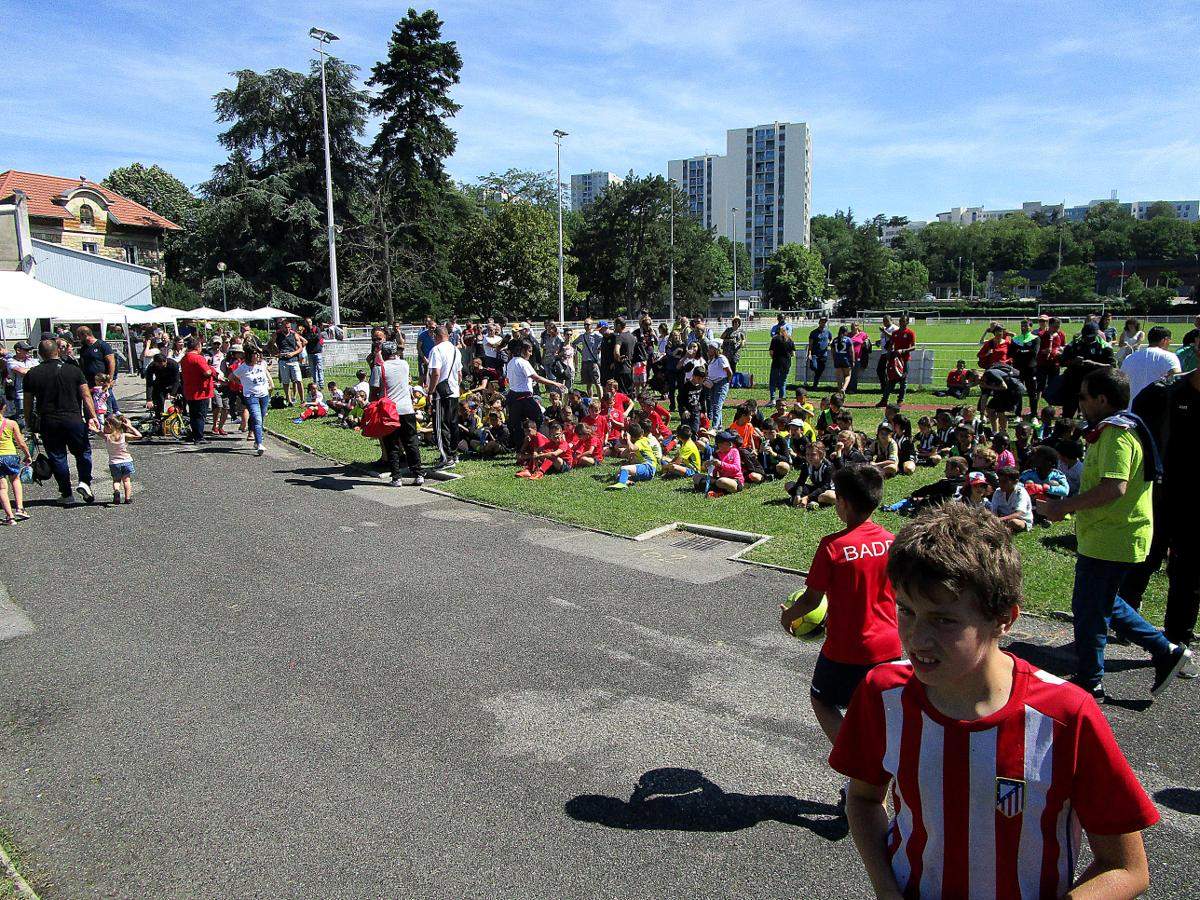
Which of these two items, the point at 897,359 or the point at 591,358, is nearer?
the point at 897,359

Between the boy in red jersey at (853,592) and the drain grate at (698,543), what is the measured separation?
5.09 meters

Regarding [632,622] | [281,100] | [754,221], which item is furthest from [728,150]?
[632,622]

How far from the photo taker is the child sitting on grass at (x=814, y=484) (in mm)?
10023

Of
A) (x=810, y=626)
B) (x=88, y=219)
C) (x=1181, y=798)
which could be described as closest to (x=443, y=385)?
(x=810, y=626)

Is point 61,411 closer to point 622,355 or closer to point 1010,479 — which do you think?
point 622,355

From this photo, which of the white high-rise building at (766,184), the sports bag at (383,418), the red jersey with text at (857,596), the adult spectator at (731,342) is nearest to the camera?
the red jersey with text at (857,596)

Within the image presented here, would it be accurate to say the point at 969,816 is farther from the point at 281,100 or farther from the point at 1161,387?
the point at 281,100

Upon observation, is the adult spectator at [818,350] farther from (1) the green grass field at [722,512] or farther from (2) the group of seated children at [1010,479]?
(2) the group of seated children at [1010,479]

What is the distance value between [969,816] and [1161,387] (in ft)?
17.0

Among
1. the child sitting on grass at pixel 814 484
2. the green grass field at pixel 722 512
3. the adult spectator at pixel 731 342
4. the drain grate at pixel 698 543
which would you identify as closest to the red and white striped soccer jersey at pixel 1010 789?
the green grass field at pixel 722 512

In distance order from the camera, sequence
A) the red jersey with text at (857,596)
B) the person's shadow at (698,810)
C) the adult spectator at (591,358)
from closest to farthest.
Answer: the red jersey with text at (857,596)
the person's shadow at (698,810)
the adult spectator at (591,358)

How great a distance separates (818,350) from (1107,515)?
51.5 ft

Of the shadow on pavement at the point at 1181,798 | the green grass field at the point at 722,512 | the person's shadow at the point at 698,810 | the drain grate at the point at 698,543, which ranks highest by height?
the green grass field at the point at 722,512

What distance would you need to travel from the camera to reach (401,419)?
1230cm
